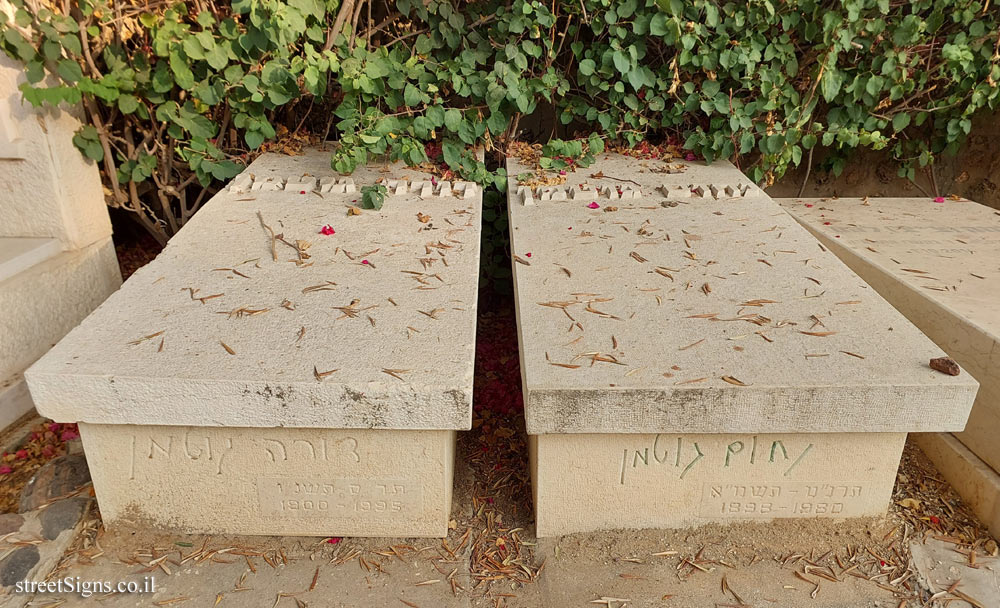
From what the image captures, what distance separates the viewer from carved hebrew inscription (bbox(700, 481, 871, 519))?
2205mm

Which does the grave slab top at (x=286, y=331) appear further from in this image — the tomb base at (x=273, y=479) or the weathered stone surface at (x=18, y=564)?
the weathered stone surface at (x=18, y=564)

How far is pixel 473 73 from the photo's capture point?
3.56m

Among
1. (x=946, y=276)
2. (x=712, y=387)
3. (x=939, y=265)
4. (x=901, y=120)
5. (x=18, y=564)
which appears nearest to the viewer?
(x=712, y=387)

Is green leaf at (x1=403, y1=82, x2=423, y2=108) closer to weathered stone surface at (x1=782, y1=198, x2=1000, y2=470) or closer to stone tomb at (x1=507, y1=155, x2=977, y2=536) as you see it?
stone tomb at (x1=507, y1=155, x2=977, y2=536)

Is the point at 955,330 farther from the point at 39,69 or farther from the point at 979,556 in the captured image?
the point at 39,69

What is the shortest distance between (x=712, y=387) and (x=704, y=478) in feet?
1.33

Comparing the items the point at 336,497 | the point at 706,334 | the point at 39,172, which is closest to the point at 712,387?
the point at 706,334

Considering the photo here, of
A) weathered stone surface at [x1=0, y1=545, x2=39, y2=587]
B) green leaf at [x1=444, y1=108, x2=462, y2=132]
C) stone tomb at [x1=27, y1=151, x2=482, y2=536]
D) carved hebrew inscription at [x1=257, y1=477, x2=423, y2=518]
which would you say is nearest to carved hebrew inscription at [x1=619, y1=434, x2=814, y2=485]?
stone tomb at [x1=27, y1=151, x2=482, y2=536]

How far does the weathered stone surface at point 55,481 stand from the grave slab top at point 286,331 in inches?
21.4

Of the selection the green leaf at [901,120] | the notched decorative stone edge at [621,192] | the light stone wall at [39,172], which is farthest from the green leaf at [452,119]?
the green leaf at [901,120]

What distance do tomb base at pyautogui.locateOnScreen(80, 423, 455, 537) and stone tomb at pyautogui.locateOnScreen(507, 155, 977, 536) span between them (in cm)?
39

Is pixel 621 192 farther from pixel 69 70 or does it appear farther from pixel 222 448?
pixel 69 70

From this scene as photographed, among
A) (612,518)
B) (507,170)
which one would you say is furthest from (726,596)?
(507,170)

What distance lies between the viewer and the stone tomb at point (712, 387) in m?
1.95
